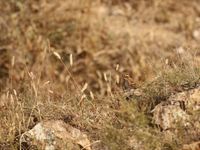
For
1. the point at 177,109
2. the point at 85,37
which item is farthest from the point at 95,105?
the point at 85,37

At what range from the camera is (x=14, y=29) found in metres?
5.98

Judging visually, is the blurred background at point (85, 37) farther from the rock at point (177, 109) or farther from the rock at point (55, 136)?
the rock at point (177, 109)

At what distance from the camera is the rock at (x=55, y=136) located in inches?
109

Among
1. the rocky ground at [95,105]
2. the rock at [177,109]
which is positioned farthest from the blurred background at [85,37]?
the rock at [177,109]

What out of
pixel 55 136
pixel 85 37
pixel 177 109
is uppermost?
pixel 177 109

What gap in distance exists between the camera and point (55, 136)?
110 inches

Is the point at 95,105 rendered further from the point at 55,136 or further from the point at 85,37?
the point at 85,37

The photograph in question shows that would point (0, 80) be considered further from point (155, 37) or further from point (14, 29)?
point (155, 37)

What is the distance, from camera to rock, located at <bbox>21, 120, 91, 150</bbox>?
276 centimetres

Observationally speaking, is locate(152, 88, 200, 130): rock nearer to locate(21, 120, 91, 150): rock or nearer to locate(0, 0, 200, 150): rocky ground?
locate(0, 0, 200, 150): rocky ground

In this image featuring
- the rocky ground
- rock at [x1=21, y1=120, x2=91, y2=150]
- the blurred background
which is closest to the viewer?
the rocky ground

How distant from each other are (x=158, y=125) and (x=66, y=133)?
446 mm

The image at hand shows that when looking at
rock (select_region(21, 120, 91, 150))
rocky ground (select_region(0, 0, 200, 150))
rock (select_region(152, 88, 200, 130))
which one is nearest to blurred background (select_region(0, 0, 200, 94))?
rocky ground (select_region(0, 0, 200, 150))

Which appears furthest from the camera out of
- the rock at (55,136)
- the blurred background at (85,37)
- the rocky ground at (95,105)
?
the blurred background at (85,37)
